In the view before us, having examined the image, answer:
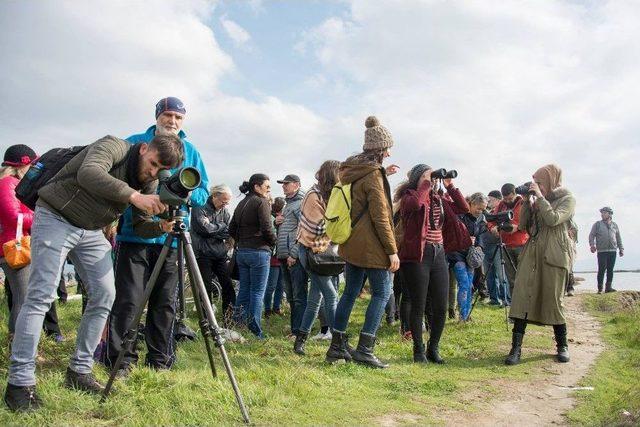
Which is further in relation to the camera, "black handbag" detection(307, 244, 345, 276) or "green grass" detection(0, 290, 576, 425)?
"black handbag" detection(307, 244, 345, 276)

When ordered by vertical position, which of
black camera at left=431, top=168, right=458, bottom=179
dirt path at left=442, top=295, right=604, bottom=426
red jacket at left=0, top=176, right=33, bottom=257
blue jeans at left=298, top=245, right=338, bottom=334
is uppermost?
black camera at left=431, top=168, right=458, bottom=179

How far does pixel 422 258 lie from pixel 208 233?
9.73ft

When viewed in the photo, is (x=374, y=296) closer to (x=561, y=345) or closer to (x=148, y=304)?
(x=148, y=304)

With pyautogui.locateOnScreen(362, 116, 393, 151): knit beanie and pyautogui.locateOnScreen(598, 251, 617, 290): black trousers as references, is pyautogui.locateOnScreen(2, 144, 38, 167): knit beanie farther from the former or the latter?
pyautogui.locateOnScreen(598, 251, 617, 290): black trousers

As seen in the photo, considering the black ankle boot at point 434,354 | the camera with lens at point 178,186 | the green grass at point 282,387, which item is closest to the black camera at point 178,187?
the camera with lens at point 178,186

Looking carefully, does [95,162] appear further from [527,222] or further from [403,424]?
[527,222]

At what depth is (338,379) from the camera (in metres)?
4.64

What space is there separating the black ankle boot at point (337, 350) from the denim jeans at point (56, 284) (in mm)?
2281

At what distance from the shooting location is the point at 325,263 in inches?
225

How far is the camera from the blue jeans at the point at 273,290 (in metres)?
8.41

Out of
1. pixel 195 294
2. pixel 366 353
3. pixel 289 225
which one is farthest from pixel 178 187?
pixel 289 225

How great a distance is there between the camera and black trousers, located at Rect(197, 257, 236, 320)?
738 centimetres

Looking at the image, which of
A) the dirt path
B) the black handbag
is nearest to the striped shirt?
the black handbag

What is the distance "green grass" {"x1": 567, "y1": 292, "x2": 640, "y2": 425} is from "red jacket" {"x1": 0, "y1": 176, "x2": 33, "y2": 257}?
510 centimetres
